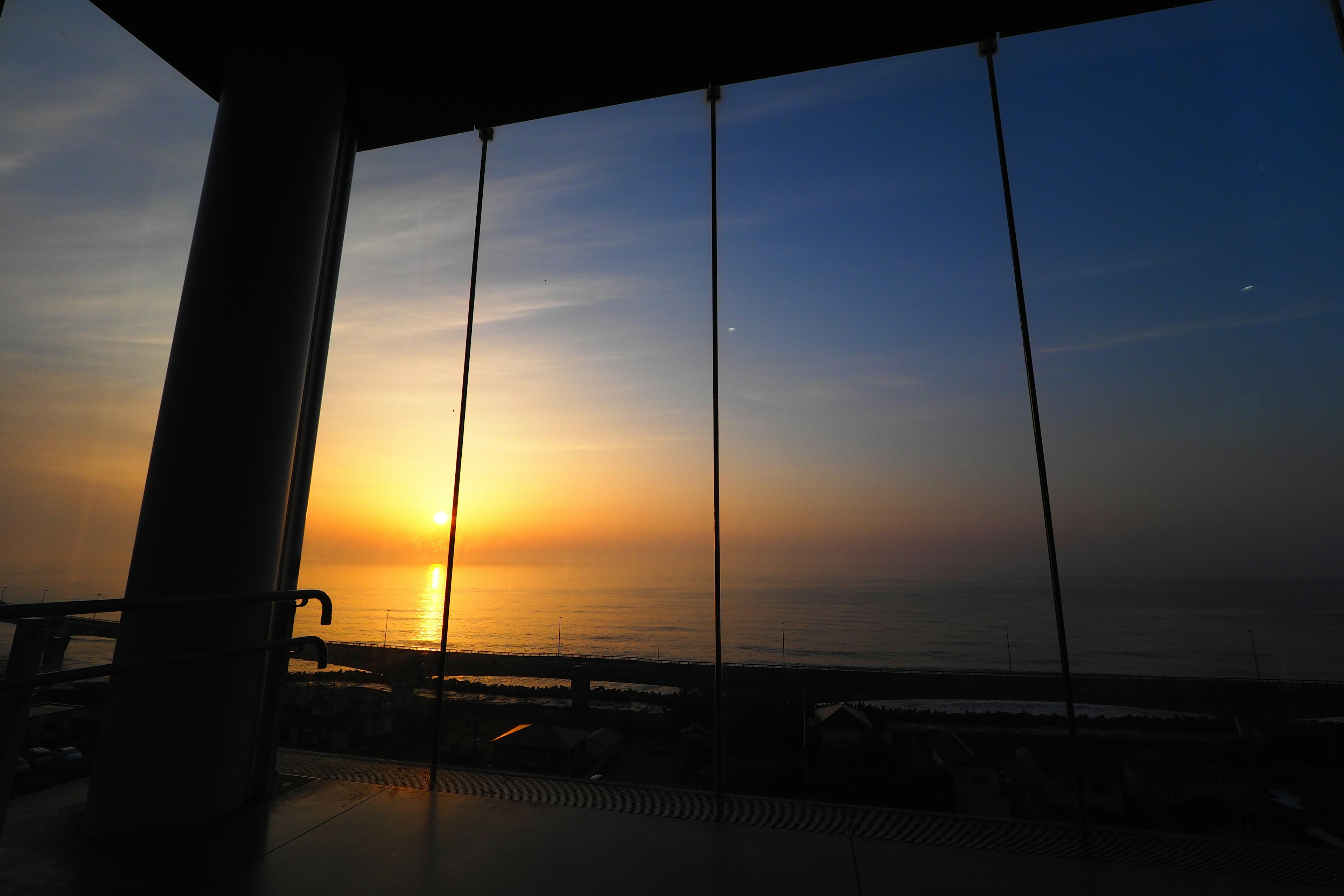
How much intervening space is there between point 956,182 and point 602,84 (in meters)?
2.28

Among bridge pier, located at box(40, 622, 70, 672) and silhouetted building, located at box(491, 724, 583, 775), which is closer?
bridge pier, located at box(40, 622, 70, 672)

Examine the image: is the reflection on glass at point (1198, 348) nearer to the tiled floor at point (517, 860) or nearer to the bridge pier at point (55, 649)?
the tiled floor at point (517, 860)

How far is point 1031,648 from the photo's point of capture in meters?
3.06

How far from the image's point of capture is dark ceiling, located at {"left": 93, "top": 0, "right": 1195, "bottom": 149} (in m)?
2.46

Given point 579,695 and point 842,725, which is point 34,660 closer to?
point 579,695

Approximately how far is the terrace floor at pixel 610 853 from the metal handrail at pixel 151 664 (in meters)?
0.53

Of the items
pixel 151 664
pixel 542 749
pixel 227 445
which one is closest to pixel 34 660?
pixel 151 664

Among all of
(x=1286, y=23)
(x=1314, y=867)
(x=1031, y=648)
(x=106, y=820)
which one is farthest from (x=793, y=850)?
(x=1286, y=23)

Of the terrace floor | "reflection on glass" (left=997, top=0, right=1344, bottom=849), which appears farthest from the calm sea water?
the terrace floor

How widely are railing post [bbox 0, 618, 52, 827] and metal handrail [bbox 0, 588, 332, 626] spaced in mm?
52

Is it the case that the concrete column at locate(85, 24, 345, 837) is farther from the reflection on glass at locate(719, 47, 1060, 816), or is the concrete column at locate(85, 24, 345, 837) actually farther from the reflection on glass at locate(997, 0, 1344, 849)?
the reflection on glass at locate(997, 0, 1344, 849)

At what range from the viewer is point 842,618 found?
15.0ft

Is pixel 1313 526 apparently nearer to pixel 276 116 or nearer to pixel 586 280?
pixel 586 280

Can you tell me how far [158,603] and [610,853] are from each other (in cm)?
161
